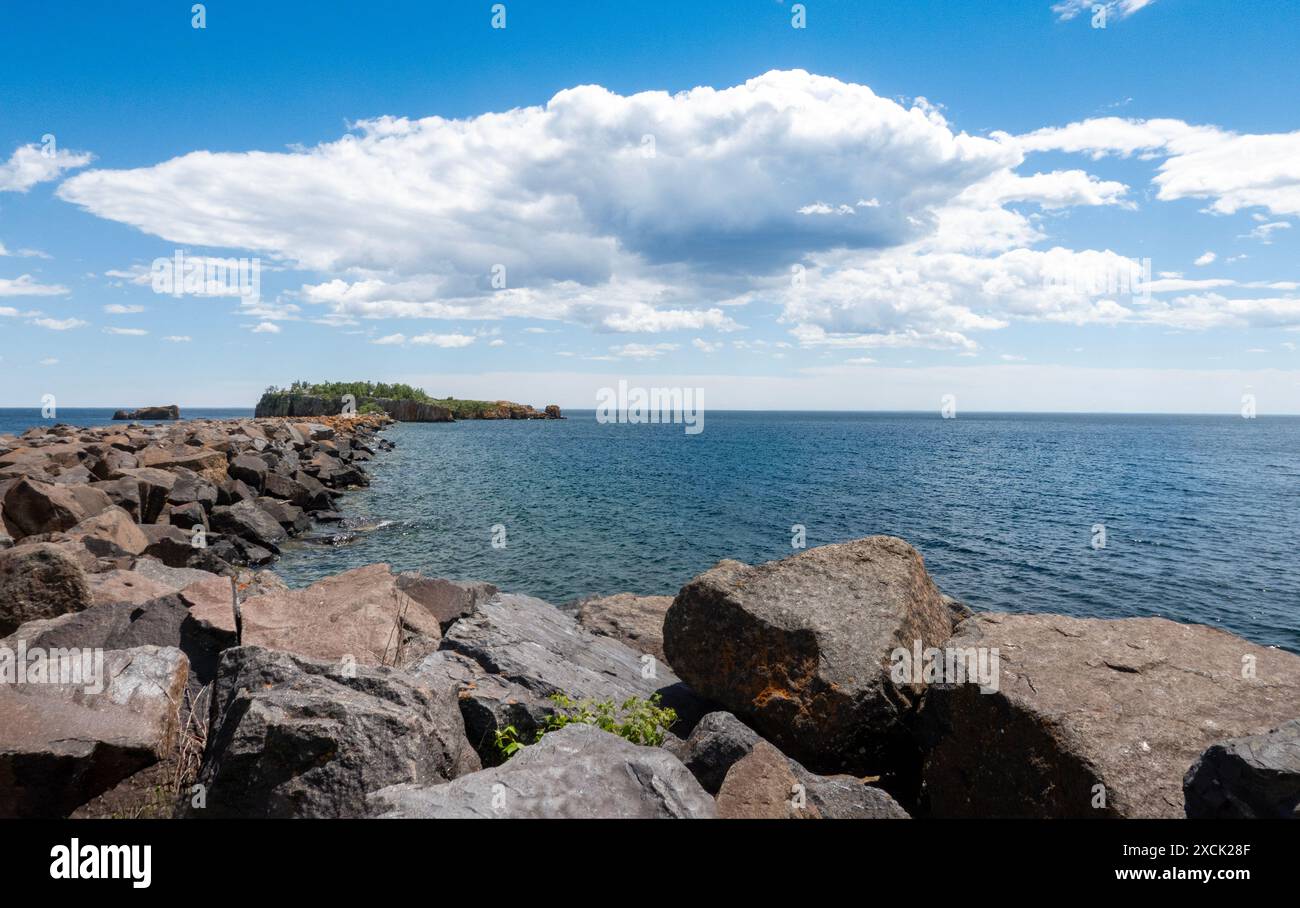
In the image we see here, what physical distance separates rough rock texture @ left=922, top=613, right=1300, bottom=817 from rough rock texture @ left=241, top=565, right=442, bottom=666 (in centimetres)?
630

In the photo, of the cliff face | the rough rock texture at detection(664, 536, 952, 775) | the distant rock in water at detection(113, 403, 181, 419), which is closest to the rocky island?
the cliff face

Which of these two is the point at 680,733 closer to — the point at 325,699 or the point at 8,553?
the point at 325,699

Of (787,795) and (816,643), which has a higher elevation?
(816,643)

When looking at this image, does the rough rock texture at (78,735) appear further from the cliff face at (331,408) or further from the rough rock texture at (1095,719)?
the cliff face at (331,408)

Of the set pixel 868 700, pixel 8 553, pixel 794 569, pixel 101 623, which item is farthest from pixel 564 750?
pixel 8 553

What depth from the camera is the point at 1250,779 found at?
4.95 meters

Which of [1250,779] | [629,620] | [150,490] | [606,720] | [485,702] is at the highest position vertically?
[150,490]

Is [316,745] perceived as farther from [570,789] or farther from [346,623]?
[346,623]

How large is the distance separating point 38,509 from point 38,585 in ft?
39.6

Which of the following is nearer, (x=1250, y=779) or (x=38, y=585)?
(x=1250, y=779)

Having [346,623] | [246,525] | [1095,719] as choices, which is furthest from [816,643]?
[246,525]

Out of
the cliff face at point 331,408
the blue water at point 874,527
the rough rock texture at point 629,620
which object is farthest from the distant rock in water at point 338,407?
the rough rock texture at point 629,620

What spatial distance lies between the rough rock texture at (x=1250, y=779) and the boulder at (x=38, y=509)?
2330cm

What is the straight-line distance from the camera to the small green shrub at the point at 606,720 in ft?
23.9
